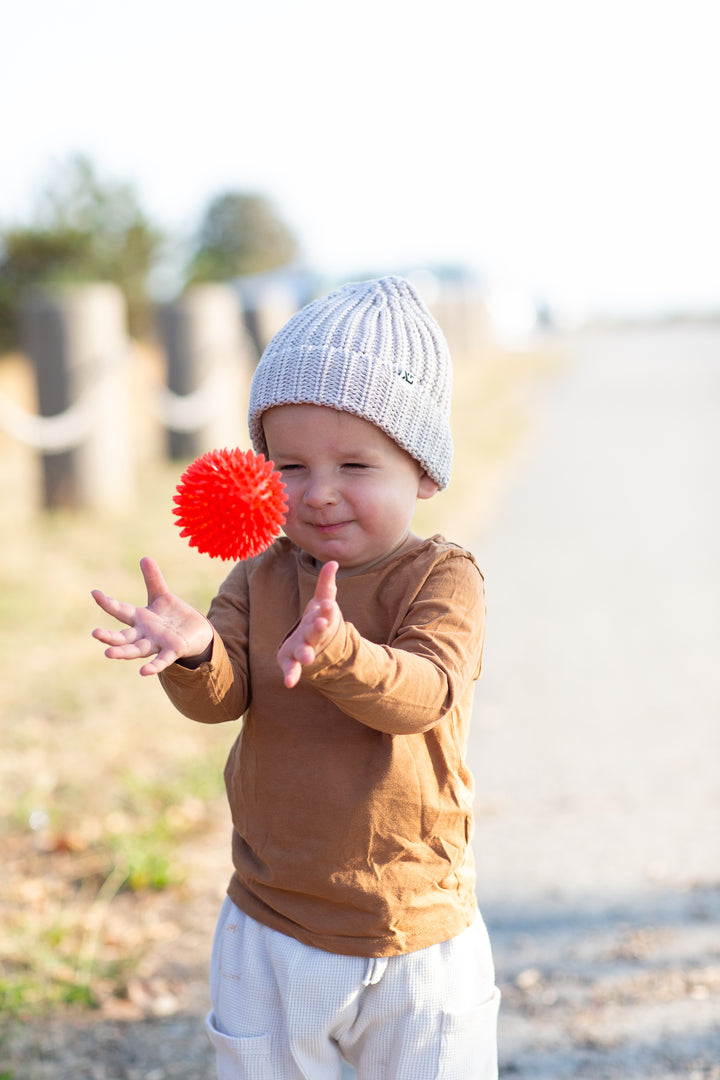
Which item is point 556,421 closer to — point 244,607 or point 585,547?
point 585,547

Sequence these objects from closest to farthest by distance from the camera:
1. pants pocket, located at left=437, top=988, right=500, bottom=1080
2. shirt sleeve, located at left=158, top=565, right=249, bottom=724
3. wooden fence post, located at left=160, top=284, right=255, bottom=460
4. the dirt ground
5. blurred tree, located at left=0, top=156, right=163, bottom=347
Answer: shirt sleeve, located at left=158, top=565, right=249, bottom=724
pants pocket, located at left=437, top=988, right=500, bottom=1080
the dirt ground
wooden fence post, located at left=160, top=284, right=255, bottom=460
blurred tree, located at left=0, top=156, right=163, bottom=347

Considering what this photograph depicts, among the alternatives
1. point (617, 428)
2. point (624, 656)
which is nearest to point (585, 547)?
point (624, 656)

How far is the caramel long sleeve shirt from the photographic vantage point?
1.71 metres

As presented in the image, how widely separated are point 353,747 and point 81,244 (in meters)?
16.9

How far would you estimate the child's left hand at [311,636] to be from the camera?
1411 mm

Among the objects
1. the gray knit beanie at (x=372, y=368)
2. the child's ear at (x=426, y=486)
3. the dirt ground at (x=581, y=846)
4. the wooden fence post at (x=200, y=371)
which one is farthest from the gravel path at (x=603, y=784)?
the wooden fence post at (x=200, y=371)

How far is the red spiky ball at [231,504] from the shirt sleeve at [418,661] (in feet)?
0.62

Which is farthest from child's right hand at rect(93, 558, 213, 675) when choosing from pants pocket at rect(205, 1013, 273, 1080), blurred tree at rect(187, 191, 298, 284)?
blurred tree at rect(187, 191, 298, 284)

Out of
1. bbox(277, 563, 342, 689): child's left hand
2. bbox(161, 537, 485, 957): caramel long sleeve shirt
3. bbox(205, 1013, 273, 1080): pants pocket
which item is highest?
bbox(277, 563, 342, 689): child's left hand

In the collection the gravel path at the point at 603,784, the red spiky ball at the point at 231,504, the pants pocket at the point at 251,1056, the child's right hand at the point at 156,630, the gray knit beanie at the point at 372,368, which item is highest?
the gray knit beanie at the point at 372,368

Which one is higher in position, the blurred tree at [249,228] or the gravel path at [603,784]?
the gravel path at [603,784]

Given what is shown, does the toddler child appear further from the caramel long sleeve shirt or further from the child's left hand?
the child's left hand

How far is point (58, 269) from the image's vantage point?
17.3 metres

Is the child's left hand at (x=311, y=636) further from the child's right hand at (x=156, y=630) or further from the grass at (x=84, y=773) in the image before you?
the grass at (x=84, y=773)
